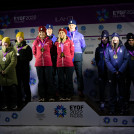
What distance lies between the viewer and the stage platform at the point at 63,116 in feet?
12.2

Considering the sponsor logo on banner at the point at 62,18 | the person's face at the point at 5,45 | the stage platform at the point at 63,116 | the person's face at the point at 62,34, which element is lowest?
the stage platform at the point at 63,116

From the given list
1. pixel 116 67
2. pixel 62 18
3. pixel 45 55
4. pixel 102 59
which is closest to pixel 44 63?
pixel 45 55

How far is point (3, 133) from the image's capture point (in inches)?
148

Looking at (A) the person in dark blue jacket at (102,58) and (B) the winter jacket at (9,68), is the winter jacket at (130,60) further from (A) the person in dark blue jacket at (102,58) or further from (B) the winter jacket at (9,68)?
(B) the winter jacket at (9,68)

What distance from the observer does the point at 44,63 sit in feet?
13.0

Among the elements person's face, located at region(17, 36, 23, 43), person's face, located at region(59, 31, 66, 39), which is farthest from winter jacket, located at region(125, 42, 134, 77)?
person's face, located at region(17, 36, 23, 43)

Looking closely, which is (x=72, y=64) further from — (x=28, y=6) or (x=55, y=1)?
(x=28, y=6)

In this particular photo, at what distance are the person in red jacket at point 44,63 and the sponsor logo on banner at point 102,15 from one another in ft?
5.09

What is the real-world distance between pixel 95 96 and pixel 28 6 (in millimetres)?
2757

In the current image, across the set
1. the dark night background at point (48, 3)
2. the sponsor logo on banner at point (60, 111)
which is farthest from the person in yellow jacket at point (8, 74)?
the dark night background at point (48, 3)

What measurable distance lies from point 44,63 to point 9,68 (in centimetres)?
72

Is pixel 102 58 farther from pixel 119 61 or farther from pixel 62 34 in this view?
pixel 62 34

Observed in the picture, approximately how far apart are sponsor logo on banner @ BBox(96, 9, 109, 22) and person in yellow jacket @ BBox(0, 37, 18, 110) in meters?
2.22

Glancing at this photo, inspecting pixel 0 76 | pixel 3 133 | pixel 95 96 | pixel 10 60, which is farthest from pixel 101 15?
pixel 3 133
